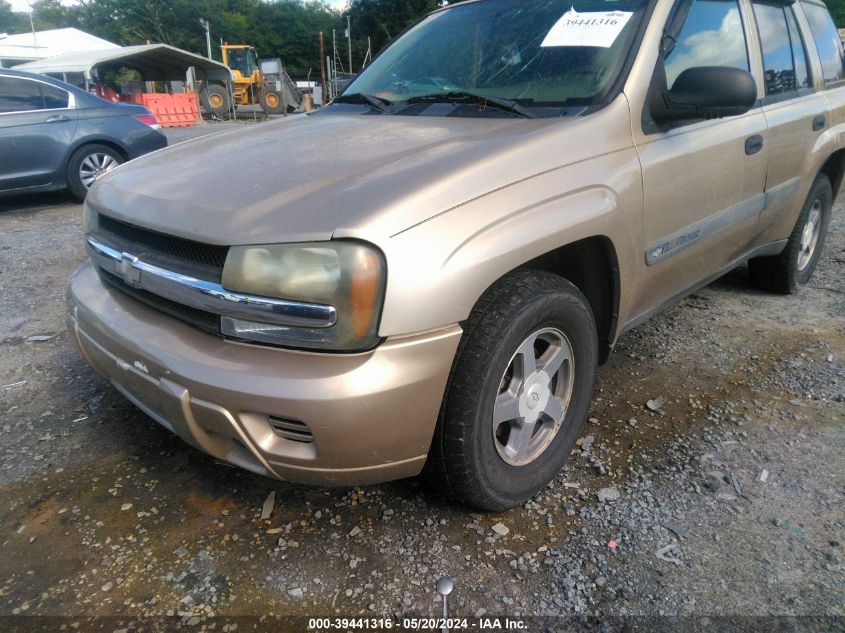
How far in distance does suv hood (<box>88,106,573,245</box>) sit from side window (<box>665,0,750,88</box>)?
0.78 m

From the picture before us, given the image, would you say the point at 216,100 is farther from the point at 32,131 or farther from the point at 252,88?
the point at 32,131

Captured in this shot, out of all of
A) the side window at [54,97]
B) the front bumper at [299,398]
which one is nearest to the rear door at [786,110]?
the front bumper at [299,398]

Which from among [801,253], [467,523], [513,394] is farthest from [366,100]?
[801,253]

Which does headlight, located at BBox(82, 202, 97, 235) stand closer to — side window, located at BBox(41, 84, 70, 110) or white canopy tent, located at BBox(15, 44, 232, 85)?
side window, located at BBox(41, 84, 70, 110)

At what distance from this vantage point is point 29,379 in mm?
2998

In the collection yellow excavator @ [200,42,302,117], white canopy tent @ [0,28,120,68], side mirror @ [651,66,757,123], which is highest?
white canopy tent @ [0,28,120,68]

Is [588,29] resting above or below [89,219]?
above

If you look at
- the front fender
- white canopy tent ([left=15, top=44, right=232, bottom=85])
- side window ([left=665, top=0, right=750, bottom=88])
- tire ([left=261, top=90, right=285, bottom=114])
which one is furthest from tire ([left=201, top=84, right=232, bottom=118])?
the front fender

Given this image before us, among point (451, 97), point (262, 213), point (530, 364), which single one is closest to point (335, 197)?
point (262, 213)

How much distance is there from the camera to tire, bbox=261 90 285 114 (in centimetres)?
2522

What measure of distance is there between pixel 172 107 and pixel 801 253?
20132 mm

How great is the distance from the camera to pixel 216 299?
163cm

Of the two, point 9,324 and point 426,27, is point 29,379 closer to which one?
point 9,324

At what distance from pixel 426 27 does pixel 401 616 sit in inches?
107
